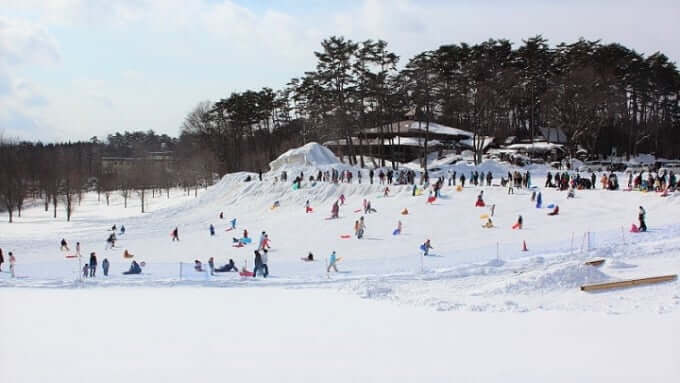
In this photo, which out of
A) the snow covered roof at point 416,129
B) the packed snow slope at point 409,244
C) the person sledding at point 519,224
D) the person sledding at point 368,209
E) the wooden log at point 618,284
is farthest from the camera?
the snow covered roof at point 416,129

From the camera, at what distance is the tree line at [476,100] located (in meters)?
54.4

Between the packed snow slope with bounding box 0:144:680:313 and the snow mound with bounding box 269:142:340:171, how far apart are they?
1590mm

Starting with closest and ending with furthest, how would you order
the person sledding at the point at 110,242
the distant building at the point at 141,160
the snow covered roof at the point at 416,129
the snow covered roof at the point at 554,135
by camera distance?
the person sledding at the point at 110,242, the snow covered roof at the point at 416,129, the snow covered roof at the point at 554,135, the distant building at the point at 141,160

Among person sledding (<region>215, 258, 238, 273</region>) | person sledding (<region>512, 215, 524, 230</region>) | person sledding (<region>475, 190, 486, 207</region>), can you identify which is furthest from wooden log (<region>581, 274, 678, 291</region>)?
person sledding (<region>475, 190, 486, 207</region>)

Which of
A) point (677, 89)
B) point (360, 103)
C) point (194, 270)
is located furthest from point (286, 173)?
point (677, 89)

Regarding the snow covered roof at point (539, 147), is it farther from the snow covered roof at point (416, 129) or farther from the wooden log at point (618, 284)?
the wooden log at point (618, 284)

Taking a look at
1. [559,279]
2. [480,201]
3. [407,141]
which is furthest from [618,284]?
[407,141]

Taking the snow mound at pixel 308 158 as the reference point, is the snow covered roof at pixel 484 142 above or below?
above

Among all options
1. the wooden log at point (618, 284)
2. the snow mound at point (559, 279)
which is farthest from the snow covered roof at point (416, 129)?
the wooden log at point (618, 284)

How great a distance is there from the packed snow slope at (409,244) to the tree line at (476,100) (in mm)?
11145

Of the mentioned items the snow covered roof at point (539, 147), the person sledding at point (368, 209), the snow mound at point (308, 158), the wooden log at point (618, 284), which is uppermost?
the snow covered roof at point (539, 147)

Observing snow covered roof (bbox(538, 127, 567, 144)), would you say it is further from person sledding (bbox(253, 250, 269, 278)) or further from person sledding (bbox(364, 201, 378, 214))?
person sledding (bbox(253, 250, 269, 278))

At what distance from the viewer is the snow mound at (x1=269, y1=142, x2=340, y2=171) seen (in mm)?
48625

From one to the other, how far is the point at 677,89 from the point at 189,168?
65838 millimetres
